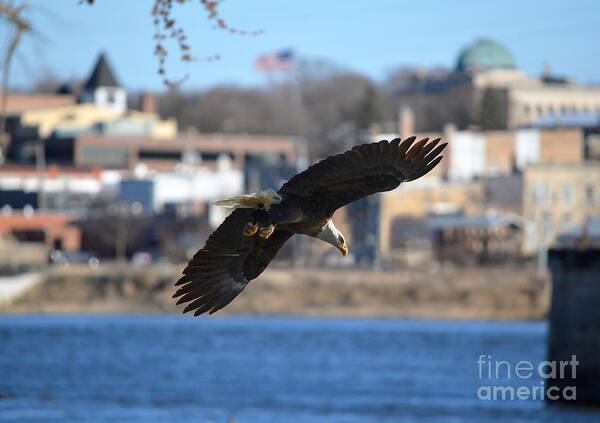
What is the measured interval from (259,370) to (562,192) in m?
35.5

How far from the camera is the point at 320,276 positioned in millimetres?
57812

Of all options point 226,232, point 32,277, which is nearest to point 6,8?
point 226,232

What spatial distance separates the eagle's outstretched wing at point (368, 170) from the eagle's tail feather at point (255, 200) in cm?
18

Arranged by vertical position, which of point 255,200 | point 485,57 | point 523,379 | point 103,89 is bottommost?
point 523,379

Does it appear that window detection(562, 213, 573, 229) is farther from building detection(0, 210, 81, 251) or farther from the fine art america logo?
the fine art america logo

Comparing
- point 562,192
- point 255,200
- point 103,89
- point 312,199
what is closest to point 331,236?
point 312,199

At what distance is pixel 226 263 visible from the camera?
1068 cm

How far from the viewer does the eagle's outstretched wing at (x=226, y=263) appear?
10359mm

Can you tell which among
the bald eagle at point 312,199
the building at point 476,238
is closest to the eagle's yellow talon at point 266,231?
the bald eagle at point 312,199

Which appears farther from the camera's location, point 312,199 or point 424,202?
point 424,202

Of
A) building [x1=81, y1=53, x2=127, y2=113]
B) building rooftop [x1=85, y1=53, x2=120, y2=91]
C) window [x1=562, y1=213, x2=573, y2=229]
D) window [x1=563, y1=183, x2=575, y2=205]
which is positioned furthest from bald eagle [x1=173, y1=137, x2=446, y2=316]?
building rooftop [x1=85, y1=53, x2=120, y2=91]

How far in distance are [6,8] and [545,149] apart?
71094mm

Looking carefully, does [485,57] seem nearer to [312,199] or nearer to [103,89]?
[103,89]

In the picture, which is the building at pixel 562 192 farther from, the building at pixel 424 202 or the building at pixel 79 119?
the building at pixel 79 119
